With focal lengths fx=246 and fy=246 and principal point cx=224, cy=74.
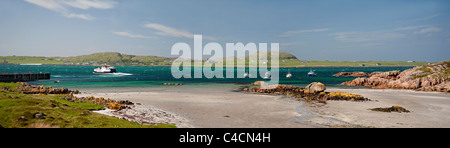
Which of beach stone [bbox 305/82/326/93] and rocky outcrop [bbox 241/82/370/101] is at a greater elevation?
beach stone [bbox 305/82/326/93]

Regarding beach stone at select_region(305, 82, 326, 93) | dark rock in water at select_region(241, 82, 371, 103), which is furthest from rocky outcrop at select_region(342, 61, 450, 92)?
dark rock in water at select_region(241, 82, 371, 103)

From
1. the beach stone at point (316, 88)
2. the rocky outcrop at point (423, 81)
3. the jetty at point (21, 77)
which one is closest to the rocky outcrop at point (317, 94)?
the beach stone at point (316, 88)

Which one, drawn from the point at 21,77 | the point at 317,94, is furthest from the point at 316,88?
the point at 21,77

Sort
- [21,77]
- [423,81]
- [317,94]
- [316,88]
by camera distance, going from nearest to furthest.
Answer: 1. [317,94]
2. [316,88]
3. [423,81]
4. [21,77]

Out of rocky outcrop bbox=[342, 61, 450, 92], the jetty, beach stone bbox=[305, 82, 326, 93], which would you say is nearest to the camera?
beach stone bbox=[305, 82, 326, 93]

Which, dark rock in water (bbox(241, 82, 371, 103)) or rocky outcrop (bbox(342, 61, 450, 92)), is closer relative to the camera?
dark rock in water (bbox(241, 82, 371, 103))

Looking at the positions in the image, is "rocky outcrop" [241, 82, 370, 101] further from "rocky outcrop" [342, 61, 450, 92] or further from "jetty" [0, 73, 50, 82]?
"jetty" [0, 73, 50, 82]

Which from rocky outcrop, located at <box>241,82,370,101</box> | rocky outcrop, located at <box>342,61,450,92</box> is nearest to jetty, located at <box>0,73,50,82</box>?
rocky outcrop, located at <box>241,82,370,101</box>

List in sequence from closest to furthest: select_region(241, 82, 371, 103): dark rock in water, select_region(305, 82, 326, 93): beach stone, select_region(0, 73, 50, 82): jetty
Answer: select_region(241, 82, 371, 103): dark rock in water
select_region(305, 82, 326, 93): beach stone
select_region(0, 73, 50, 82): jetty

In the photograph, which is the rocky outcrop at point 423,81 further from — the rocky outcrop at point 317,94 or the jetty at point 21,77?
the jetty at point 21,77

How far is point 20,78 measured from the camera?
80438mm

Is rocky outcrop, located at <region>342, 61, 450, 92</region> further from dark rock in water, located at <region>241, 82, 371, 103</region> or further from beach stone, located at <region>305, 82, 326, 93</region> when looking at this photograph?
dark rock in water, located at <region>241, 82, 371, 103</region>

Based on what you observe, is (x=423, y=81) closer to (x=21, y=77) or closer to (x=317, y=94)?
(x=317, y=94)
